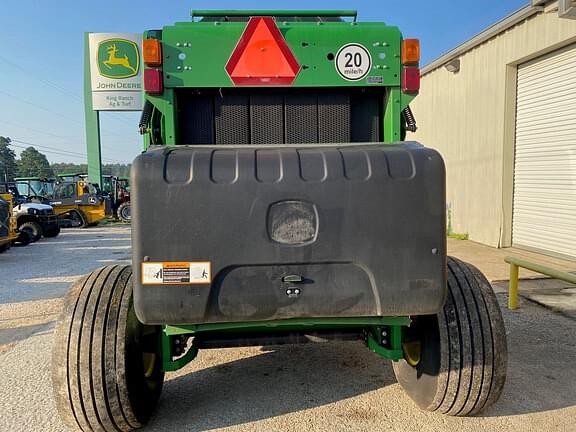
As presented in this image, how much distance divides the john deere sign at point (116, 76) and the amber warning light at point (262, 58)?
19414 millimetres

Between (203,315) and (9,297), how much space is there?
5.92 m

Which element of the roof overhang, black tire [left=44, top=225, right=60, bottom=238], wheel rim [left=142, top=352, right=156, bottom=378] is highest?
the roof overhang

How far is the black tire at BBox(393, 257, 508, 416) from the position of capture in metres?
2.59

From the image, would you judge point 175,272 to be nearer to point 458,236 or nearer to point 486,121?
point 486,121

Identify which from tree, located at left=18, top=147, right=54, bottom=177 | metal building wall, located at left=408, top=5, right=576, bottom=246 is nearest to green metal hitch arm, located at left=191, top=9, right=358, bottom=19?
metal building wall, located at left=408, top=5, right=576, bottom=246

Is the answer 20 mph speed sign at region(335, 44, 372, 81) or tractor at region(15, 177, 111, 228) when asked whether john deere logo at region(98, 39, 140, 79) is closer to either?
tractor at region(15, 177, 111, 228)

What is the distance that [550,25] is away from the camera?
8.40 metres

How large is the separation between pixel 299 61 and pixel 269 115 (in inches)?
16.2

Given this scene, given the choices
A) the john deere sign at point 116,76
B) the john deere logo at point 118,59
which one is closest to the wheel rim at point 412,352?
the john deere sign at point 116,76

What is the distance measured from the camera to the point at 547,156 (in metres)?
8.87

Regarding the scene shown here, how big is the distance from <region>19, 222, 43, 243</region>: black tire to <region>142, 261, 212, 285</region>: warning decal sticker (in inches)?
515

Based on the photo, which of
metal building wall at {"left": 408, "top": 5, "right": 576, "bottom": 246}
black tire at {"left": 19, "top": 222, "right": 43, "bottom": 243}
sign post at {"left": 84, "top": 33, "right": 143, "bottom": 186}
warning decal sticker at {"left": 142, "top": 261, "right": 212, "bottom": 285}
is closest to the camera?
warning decal sticker at {"left": 142, "top": 261, "right": 212, "bottom": 285}

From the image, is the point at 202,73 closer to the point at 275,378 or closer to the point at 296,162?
the point at 296,162

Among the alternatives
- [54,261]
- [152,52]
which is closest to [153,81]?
[152,52]
